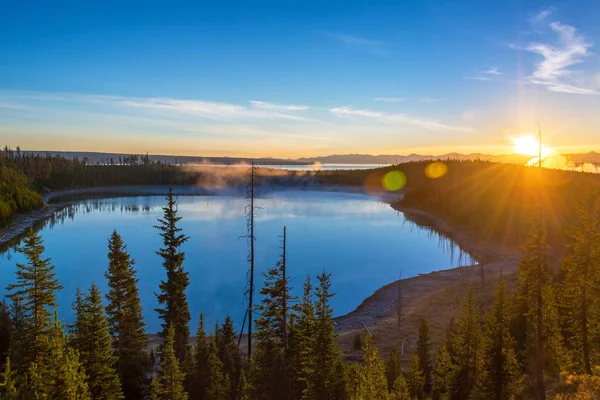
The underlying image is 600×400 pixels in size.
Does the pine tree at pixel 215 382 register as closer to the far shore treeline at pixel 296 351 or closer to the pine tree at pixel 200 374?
the far shore treeline at pixel 296 351

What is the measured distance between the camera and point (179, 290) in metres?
26.8

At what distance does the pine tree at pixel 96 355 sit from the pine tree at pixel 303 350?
28.8ft

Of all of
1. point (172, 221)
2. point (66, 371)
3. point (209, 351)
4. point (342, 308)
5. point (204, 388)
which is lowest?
point (342, 308)

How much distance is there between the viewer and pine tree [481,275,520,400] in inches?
826

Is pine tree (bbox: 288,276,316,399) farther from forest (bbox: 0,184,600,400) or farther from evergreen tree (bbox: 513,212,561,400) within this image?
evergreen tree (bbox: 513,212,561,400)

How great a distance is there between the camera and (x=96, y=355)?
20.4m

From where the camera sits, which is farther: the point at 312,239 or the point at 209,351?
the point at 312,239

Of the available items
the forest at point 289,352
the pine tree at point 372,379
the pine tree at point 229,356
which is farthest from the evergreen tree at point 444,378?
the pine tree at point 229,356

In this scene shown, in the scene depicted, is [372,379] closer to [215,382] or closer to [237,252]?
[215,382]

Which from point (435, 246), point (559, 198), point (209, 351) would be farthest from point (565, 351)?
point (559, 198)

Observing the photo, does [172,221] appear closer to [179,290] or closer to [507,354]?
[179,290]

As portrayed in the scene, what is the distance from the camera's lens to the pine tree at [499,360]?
68.8 feet

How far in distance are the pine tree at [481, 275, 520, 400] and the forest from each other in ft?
0.18

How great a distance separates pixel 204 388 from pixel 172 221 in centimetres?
1026
